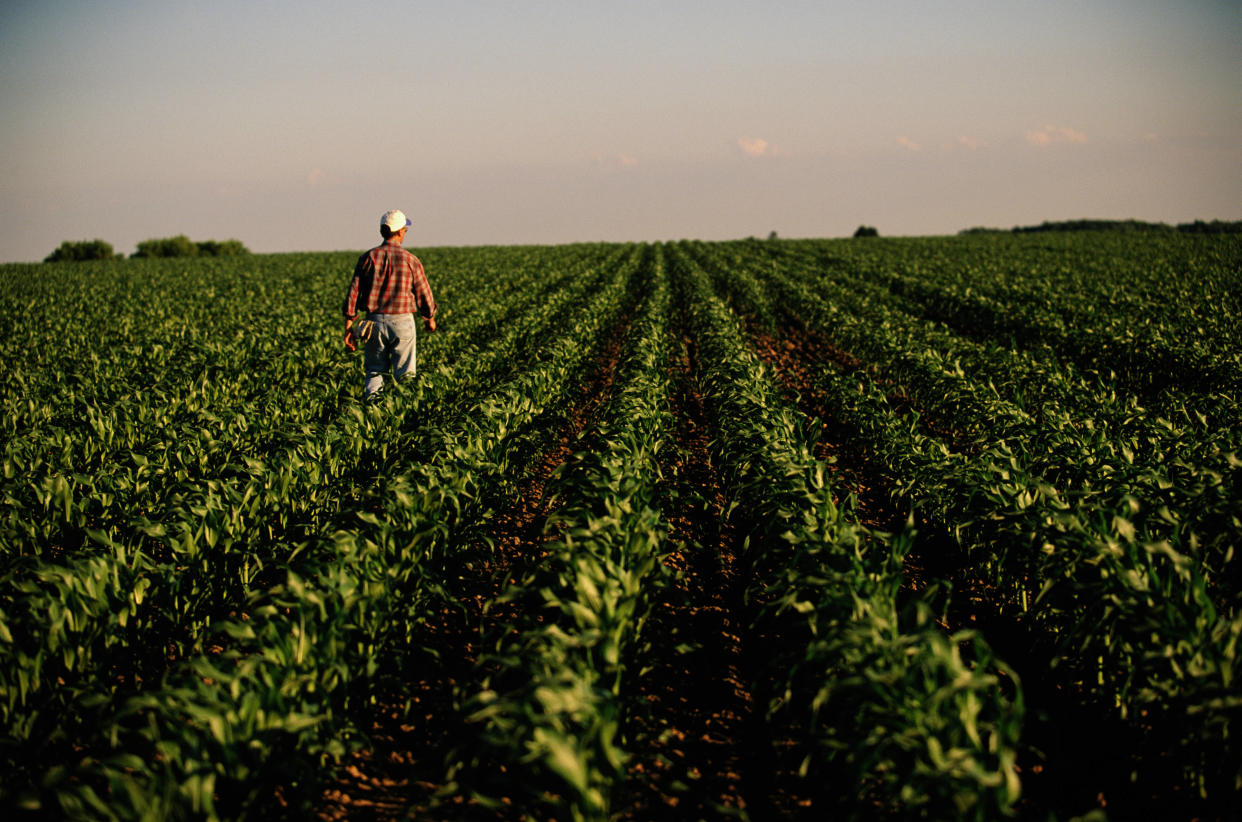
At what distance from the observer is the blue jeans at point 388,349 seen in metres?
8.36

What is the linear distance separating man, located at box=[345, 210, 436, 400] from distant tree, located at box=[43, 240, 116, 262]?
75.0 metres

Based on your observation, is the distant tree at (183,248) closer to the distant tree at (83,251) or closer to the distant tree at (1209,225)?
the distant tree at (83,251)

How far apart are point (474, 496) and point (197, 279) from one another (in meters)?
36.0

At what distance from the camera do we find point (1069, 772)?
3.28 m

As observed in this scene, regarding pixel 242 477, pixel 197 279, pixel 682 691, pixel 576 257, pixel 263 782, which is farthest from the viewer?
pixel 576 257

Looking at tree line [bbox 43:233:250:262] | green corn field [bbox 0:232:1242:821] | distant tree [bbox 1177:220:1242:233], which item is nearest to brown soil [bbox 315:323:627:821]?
green corn field [bbox 0:232:1242:821]

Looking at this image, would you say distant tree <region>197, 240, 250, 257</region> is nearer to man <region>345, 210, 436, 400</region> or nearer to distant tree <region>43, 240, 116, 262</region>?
distant tree <region>43, 240, 116, 262</region>

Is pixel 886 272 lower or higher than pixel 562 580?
higher

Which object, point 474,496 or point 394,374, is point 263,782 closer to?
point 474,496

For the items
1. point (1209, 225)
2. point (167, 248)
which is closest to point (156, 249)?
point (167, 248)

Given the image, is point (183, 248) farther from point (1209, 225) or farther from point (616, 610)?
point (1209, 225)

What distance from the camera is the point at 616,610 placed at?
131 inches

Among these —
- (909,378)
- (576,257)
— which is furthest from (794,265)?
(909,378)

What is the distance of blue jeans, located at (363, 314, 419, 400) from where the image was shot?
27.4 ft
